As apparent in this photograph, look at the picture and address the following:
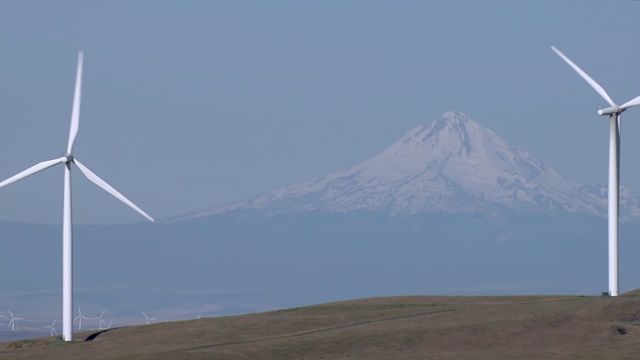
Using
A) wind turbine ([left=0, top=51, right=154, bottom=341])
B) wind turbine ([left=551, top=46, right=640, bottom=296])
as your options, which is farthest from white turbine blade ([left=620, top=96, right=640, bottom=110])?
wind turbine ([left=0, top=51, right=154, bottom=341])

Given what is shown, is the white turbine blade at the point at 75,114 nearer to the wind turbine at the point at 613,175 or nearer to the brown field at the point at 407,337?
the brown field at the point at 407,337

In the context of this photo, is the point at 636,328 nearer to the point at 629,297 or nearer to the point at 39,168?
the point at 629,297

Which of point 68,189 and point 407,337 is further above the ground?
point 68,189

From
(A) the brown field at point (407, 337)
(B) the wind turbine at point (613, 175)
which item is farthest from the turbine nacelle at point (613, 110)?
(A) the brown field at point (407, 337)

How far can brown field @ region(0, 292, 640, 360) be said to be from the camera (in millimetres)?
122875

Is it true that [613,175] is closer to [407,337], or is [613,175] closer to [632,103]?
[632,103]

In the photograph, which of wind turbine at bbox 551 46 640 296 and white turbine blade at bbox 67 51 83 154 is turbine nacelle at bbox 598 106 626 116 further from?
white turbine blade at bbox 67 51 83 154

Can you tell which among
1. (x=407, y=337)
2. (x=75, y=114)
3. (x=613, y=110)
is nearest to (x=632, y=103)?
(x=613, y=110)

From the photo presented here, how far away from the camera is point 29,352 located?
13812cm

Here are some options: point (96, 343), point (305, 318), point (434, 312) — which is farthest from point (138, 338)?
point (434, 312)

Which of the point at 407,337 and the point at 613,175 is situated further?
the point at 613,175

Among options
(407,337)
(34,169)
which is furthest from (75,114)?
(407,337)

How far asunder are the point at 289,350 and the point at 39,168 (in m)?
34.5

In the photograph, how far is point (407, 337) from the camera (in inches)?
5059
